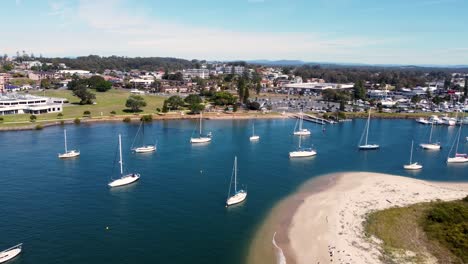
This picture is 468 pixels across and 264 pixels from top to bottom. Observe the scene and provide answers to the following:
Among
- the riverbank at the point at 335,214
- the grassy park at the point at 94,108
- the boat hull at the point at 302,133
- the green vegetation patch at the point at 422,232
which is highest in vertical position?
the grassy park at the point at 94,108

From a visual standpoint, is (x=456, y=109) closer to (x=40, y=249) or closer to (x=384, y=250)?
(x=384, y=250)

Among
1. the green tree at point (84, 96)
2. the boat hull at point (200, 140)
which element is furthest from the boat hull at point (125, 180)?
the green tree at point (84, 96)

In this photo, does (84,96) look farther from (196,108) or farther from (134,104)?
(196,108)

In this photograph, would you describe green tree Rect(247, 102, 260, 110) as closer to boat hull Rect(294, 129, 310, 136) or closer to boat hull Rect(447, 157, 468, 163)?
boat hull Rect(294, 129, 310, 136)

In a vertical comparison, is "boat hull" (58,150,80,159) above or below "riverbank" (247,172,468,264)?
above

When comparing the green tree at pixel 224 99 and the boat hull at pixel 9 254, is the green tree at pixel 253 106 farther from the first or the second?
the boat hull at pixel 9 254

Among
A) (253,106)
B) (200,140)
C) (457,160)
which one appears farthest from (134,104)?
(457,160)

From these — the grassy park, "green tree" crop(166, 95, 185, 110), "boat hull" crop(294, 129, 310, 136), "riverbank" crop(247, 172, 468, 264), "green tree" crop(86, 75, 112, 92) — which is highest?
"green tree" crop(86, 75, 112, 92)

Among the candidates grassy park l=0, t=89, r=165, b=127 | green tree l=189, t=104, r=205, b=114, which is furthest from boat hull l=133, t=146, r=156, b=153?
green tree l=189, t=104, r=205, b=114
